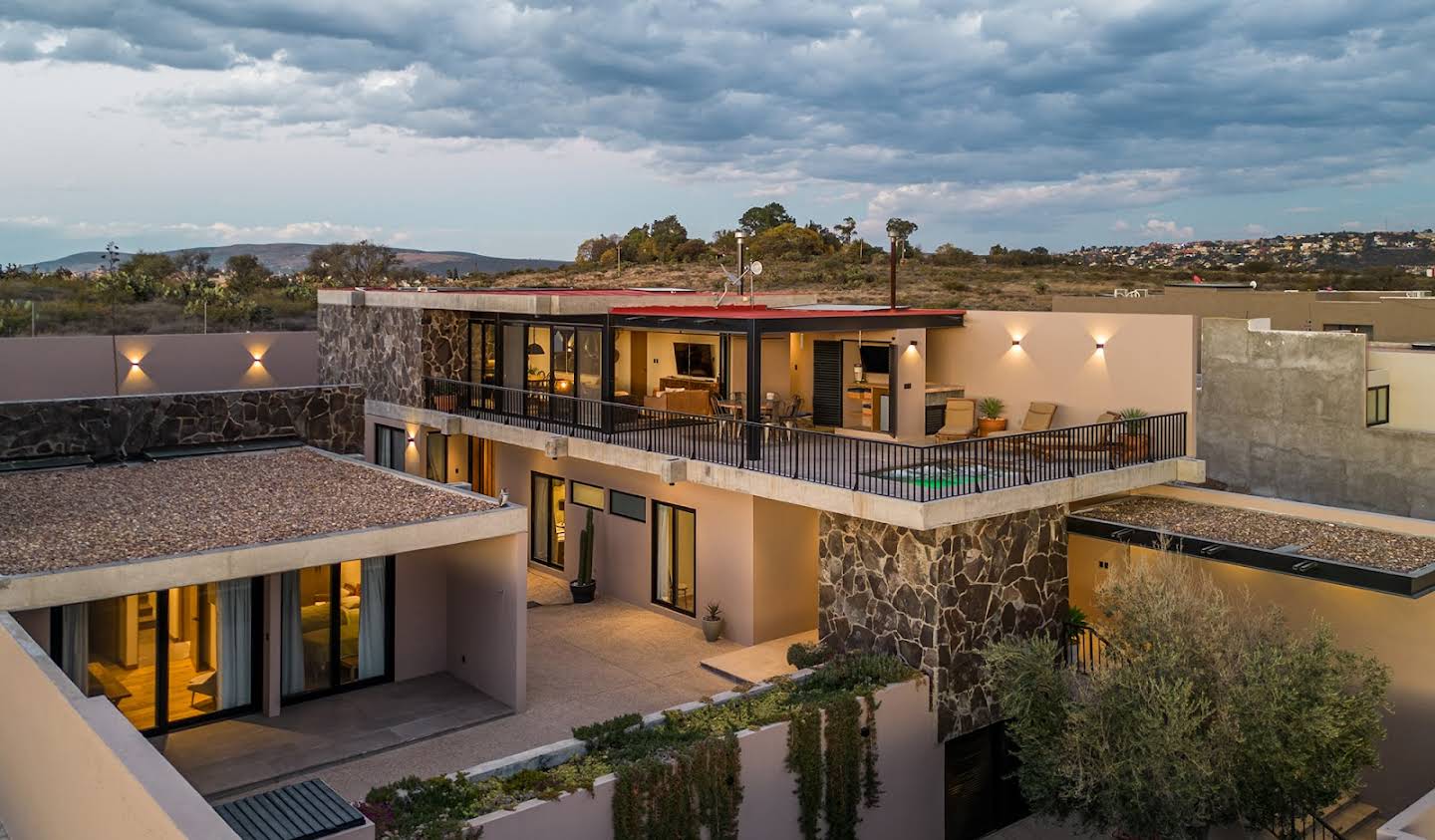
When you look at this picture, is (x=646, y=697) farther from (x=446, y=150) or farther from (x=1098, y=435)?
(x=446, y=150)

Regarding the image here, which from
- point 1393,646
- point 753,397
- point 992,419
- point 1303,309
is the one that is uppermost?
point 1303,309

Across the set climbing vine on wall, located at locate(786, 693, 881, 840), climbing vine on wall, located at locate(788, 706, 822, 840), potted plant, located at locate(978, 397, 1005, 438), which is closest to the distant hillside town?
potted plant, located at locate(978, 397, 1005, 438)

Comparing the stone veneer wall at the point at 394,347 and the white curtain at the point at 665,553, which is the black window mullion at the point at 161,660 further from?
the stone veneer wall at the point at 394,347

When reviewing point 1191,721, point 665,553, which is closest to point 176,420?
point 665,553

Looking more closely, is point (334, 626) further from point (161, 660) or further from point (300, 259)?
point (300, 259)

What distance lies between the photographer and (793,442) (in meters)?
16.5

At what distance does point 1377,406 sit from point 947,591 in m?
12.4

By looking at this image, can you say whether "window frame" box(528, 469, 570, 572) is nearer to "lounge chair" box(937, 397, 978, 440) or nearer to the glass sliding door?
the glass sliding door

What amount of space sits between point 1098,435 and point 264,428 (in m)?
14.3

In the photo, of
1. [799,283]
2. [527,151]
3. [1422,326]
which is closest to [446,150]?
[527,151]

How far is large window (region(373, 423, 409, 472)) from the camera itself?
2422 centimetres

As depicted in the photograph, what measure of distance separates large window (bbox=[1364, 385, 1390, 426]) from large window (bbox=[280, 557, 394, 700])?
17.7 metres

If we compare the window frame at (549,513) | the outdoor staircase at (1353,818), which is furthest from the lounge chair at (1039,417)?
the window frame at (549,513)

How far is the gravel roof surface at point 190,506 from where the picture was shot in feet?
41.4
